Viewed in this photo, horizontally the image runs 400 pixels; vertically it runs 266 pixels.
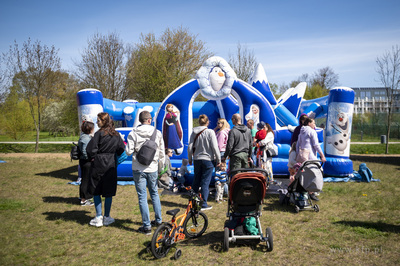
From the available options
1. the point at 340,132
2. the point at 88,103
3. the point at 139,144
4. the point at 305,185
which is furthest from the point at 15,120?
the point at 305,185

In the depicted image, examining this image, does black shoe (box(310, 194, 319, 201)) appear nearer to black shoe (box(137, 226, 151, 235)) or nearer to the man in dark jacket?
the man in dark jacket

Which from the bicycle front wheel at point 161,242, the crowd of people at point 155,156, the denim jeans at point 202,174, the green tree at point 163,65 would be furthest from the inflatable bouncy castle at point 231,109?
the green tree at point 163,65

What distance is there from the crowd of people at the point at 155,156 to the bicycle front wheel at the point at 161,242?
2.38ft

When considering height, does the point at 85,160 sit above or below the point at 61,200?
above

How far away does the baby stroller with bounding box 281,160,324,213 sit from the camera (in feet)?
16.7

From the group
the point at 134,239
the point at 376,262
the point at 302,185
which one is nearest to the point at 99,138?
the point at 134,239

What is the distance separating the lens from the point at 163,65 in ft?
63.3

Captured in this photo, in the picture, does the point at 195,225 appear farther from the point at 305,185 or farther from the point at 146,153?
the point at 305,185

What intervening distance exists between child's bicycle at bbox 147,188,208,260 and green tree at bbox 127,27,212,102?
15.6 meters

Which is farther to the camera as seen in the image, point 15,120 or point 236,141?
point 15,120

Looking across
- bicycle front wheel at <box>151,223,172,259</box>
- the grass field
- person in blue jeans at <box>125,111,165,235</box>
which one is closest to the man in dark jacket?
the grass field

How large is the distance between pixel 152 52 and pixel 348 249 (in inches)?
716

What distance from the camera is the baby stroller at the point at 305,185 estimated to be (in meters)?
5.10

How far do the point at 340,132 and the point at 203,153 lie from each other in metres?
4.96
